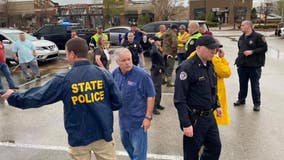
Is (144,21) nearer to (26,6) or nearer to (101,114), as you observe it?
(26,6)

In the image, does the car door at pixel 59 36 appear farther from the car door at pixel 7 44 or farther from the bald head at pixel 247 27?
the bald head at pixel 247 27

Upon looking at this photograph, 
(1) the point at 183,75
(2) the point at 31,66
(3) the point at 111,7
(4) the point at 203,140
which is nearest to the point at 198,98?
(1) the point at 183,75

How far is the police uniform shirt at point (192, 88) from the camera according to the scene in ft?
10.9

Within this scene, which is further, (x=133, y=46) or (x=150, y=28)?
(x=150, y=28)

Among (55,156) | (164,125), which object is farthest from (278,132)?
(55,156)

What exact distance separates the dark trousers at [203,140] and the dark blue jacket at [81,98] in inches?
38.0

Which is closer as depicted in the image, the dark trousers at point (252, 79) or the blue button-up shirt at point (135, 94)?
the blue button-up shirt at point (135, 94)

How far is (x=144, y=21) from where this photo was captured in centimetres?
4594

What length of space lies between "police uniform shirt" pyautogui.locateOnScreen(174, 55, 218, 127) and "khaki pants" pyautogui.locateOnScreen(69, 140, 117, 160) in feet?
2.63

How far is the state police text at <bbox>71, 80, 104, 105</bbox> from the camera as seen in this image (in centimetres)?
279

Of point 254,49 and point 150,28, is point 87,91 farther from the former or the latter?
point 150,28

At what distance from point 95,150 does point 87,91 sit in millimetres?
A: 620

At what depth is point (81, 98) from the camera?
2.81 meters

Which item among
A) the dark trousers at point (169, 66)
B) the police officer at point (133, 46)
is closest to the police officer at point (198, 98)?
the police officer at point (133, 46)
